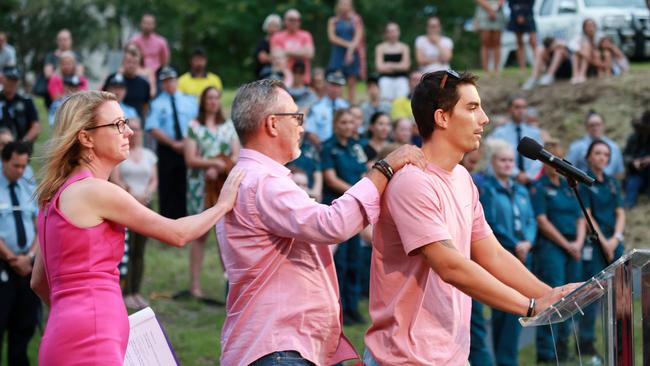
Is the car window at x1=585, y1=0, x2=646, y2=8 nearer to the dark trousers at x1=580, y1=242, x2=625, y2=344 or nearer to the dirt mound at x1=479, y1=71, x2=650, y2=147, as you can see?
the dirt mound at x1=479, y1=71, x2=650, y2=147

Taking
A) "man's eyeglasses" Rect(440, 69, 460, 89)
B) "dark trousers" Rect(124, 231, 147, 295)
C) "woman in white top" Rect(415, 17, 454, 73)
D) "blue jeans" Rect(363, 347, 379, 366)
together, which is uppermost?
"man's eyeglasses" Rect(440, 69, 460, 89)

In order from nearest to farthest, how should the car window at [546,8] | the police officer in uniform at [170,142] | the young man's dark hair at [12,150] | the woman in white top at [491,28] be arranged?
the young man's dark hair at [12,150], the police officer in uniform at [170,142], the woman in white top at [491,28], the car window at [546,8]

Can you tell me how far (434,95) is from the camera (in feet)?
15.2

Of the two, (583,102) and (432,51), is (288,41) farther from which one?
(583,102)

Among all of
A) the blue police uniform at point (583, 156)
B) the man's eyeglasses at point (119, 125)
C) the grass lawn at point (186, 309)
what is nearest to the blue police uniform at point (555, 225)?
the grass lawn at point (186, 309)

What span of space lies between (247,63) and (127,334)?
3041 cm

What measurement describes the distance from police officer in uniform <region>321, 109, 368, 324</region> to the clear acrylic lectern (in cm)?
690

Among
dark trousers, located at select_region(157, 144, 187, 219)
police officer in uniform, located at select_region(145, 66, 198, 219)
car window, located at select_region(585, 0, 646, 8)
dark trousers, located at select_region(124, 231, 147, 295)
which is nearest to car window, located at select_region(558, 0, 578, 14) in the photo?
car window, located at select_region(585, 0, 646, 8)

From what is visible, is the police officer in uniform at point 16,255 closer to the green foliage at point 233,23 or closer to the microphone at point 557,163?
the microphone at point 557,163

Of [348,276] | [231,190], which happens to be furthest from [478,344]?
[231,190]

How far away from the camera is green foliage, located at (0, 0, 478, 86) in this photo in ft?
88.8

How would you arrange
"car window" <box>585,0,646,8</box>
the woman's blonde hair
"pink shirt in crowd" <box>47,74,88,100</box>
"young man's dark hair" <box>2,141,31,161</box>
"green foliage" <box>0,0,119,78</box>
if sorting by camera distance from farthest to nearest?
Answer: "green foliage" <box>0,0,119,78</box> → "car window" <box>585,0,646,8</box> → "pink shirt in crowd" <box>47,74,88,100</box> → "young man's dark hair" <box>2,141,31,161</box> → the woman's blonde hair

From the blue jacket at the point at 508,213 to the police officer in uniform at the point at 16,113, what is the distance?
5.51 meters

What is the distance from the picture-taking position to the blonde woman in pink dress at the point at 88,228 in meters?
4.30
